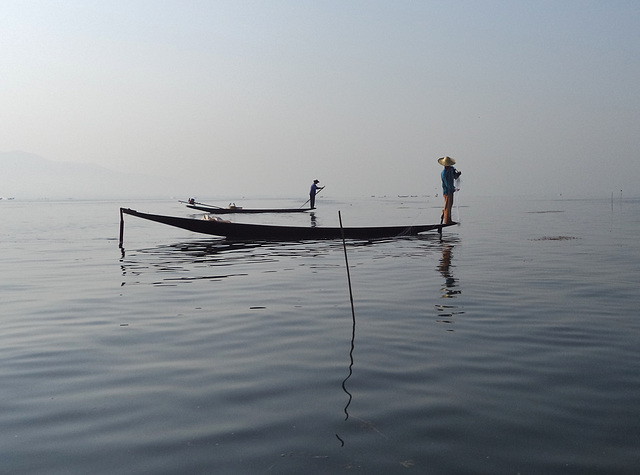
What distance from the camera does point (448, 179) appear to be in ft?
74.2

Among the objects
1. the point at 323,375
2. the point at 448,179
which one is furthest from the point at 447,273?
the point at 448,179

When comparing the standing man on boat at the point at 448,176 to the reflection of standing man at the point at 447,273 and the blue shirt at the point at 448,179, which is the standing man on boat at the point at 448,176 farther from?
the reflection of standing man at the point at 447,273

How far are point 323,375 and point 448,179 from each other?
1786 centimetres

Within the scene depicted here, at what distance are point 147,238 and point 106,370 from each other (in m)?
22.4

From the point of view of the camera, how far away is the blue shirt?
22516 millimetres

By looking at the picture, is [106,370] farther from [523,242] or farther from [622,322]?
[523,242]

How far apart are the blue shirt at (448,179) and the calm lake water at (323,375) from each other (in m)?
10.0

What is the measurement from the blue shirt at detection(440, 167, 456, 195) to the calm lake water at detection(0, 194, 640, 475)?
32.9ft

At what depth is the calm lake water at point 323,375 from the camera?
4.15 m

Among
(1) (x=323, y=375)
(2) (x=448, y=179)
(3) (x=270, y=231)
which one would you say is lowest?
(1) (x=323, y=375)

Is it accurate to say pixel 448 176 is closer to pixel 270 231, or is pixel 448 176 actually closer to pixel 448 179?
pixel 448 179

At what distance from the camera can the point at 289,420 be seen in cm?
476

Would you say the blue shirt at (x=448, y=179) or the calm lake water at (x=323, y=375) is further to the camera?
the blue shirt at (x=448, y=179)

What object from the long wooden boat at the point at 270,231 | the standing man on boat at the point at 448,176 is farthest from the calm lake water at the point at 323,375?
the standing man on boat at the point at 448,176
